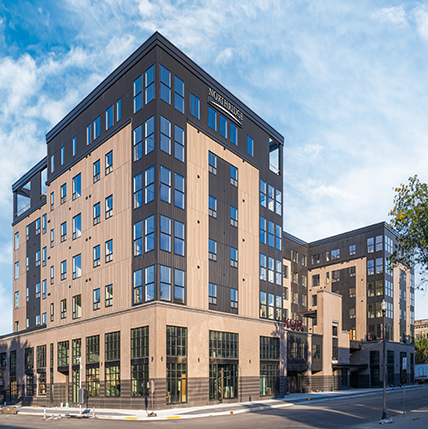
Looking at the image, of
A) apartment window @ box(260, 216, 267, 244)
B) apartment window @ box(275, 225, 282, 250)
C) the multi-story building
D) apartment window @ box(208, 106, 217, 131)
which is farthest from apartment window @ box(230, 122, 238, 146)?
apartment window @ box(275, 225, 282, 250)

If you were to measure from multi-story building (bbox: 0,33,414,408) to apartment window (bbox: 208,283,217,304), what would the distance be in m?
0.19

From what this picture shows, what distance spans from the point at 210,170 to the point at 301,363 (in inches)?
1139

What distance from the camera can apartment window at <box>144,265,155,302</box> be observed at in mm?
40625

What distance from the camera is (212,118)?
163ft

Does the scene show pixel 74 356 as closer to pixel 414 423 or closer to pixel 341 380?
pixel 414 423

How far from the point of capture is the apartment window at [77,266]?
51.4 metres

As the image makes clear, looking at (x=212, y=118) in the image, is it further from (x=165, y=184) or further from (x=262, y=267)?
(x=262, y=267)

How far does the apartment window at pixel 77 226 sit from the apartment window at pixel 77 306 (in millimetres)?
6264

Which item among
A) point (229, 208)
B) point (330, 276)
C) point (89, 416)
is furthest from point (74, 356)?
point (330, 276)

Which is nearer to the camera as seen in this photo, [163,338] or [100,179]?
[163,338]

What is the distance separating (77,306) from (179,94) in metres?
23.4

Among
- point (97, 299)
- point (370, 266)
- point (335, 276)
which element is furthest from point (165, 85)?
point (335, 276)

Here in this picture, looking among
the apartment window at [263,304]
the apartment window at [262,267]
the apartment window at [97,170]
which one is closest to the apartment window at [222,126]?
the apartment window at [97,170]

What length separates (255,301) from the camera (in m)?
52.2
